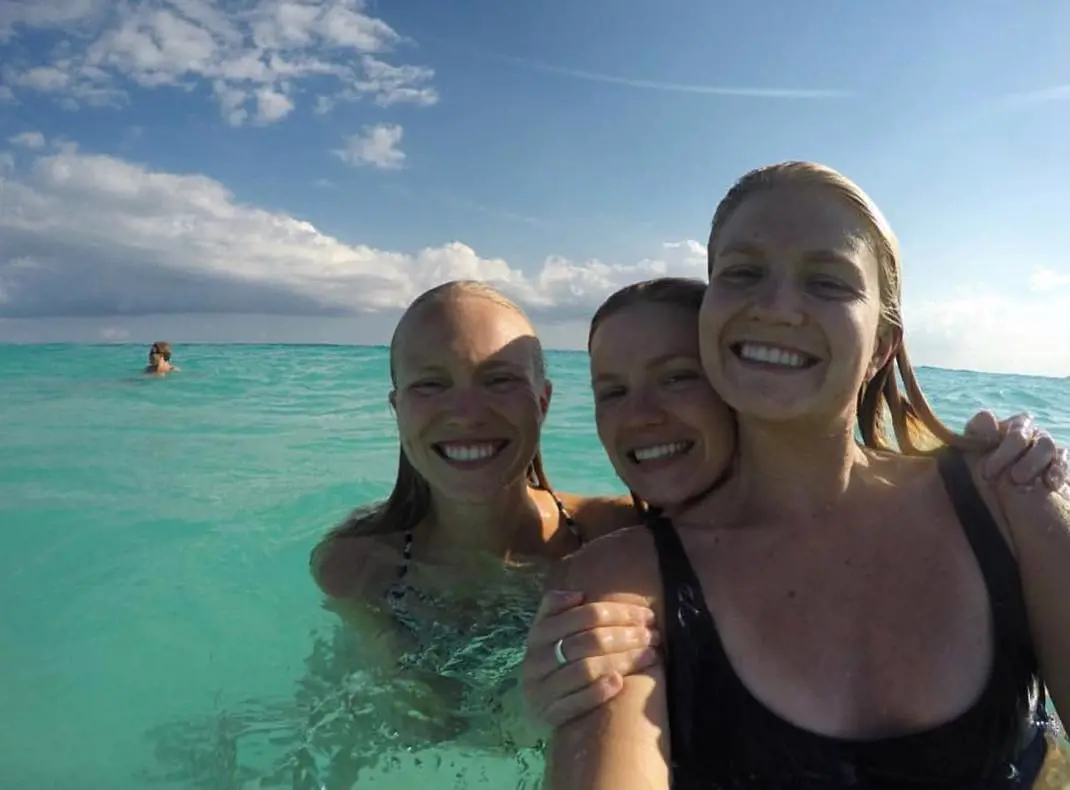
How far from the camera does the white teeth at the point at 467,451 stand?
10.4 ft

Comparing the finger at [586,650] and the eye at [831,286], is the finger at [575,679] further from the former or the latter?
the eye at [831,286]

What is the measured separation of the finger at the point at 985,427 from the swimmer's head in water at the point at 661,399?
0.66 m

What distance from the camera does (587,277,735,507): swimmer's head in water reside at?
257 centimetres

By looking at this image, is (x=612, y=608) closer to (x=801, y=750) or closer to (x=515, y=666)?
(x=801, y=750)

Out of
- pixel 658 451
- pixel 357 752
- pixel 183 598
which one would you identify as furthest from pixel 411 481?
pixel 183 598

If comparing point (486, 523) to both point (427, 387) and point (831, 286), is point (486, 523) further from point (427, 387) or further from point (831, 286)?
point (831, 286)

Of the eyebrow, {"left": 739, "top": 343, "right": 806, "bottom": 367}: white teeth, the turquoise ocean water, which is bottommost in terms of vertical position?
the turquoise ocean water

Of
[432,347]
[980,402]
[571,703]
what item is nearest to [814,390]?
[571,703]

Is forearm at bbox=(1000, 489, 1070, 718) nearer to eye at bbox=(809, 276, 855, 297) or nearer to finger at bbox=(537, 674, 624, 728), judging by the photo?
eye at bbox=(809, 276, 855, 297)

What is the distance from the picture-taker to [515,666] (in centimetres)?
345

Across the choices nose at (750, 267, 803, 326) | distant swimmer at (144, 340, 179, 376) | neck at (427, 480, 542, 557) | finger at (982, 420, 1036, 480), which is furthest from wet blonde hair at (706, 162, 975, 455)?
distant swimmer at (144, 340, 179, 376)

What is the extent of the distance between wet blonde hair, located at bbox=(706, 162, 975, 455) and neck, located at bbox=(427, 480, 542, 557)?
1483 millimetres

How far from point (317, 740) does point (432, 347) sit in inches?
74.6

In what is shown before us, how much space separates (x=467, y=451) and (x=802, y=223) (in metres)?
1.55
